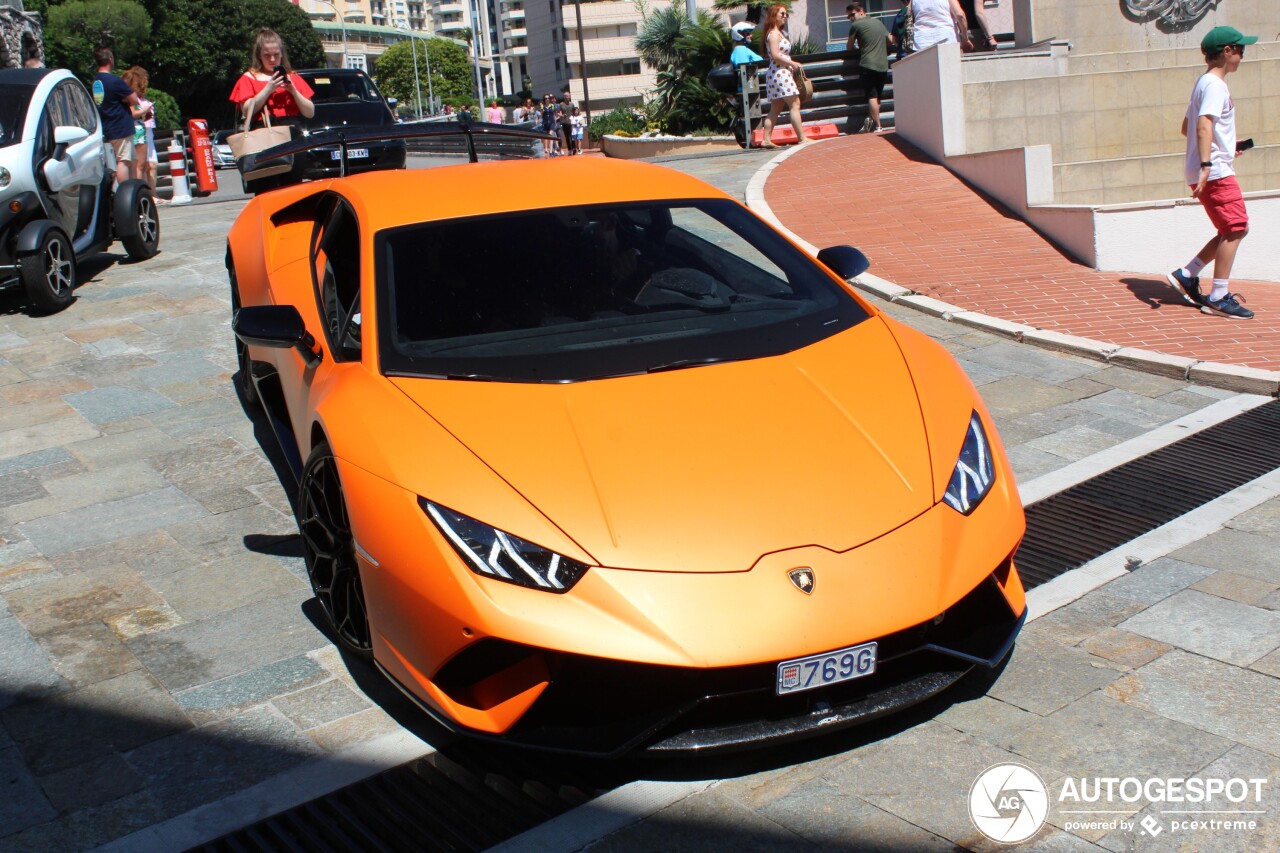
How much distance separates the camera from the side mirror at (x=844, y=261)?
15.1 ft

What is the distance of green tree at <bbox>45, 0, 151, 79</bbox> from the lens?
48375 mm

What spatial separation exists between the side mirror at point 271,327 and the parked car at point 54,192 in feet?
16.9

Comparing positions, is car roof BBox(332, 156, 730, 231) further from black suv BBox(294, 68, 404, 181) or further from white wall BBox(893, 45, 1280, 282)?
black suv BBox(294, 68, 404, 181)

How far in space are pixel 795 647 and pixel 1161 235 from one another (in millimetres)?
8514

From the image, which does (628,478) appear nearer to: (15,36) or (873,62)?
(873,62)

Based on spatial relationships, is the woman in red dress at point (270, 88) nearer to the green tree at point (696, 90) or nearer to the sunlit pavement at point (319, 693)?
the sunlit pavement at point (319, 693)

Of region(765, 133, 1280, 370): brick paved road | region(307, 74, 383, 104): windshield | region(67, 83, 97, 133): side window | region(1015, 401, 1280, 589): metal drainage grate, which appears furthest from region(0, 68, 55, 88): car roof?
region(1015, 401, 1280, 589): metal drainage grate

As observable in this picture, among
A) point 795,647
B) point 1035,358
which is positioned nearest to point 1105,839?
point 795,647

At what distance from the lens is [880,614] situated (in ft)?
9.82

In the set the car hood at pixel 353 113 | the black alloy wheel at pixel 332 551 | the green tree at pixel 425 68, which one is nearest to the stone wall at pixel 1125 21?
the car hood at pixel 353 113

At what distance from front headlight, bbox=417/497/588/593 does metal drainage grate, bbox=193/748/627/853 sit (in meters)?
0.59

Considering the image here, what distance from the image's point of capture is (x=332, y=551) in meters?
3.75

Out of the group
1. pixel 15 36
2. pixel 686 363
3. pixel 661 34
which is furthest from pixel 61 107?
pixel 661 34
